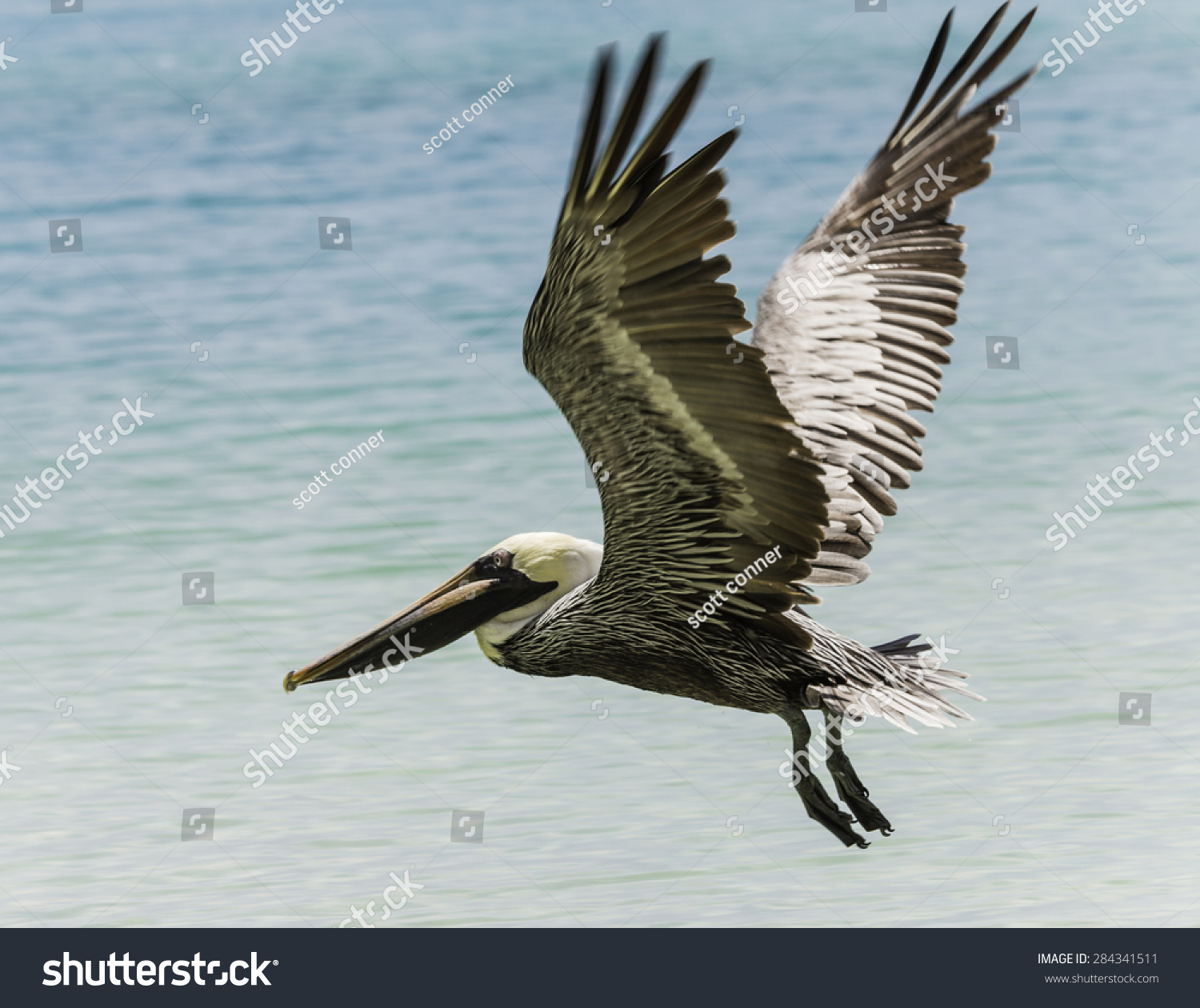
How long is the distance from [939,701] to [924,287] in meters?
1.75

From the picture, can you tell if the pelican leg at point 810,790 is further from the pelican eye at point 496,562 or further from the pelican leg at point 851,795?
the pelican eye at point 496,562

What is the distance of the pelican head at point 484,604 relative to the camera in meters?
6.00

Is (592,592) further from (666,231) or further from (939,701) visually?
(666,231)

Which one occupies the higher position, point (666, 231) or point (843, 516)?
point (666, 231)

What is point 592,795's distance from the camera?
24.3 ft

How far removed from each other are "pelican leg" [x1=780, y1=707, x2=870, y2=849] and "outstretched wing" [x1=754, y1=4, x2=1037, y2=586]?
0.52m

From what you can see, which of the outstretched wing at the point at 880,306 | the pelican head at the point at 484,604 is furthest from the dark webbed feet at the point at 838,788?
the pelican head at the point at 484,604

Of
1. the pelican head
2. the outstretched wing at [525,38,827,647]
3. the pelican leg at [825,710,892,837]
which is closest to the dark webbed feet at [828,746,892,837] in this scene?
the pelican leg at [825,710,892,837]

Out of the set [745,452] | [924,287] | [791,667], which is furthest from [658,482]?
[924,287]

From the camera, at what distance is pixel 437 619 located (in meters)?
6.07

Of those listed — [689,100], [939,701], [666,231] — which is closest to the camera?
[689,100]

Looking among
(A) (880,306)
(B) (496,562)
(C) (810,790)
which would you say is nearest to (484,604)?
(B) (496,562)

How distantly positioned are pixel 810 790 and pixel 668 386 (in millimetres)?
1759

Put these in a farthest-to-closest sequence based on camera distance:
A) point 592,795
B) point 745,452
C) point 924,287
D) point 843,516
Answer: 1. point 592,795
2. point 924,287
3. point 843,516
4. point 745,452
